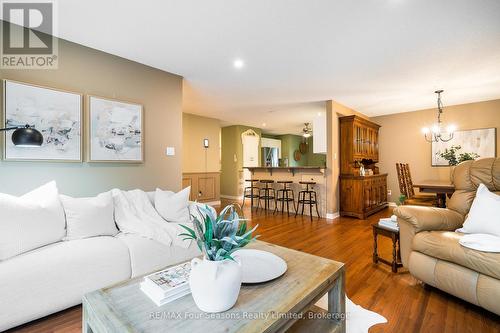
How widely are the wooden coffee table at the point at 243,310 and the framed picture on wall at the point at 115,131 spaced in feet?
7.14

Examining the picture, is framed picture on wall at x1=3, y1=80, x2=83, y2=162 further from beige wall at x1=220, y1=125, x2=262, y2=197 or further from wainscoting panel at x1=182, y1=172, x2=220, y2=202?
beige wall at x1=220, y1=125, x2=262, y2=197

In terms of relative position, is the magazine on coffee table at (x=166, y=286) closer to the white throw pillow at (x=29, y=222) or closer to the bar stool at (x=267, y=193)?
the white throw pillow at (x=29, y=222)

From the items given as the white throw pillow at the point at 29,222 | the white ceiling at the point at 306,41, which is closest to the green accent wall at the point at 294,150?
the white ceiling at the point at 306,41

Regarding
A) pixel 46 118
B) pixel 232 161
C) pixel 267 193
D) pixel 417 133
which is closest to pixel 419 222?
pixel 46 118

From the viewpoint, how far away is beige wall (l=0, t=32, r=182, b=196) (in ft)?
7.93

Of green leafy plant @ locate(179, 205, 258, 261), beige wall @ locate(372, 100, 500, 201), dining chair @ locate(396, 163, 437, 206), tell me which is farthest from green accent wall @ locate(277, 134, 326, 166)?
green leafy plant @ locate(179, 205, 258, 261)

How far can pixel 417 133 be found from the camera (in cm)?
595

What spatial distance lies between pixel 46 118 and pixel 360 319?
3.47m

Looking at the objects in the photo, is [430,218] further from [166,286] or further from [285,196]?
[285,196]

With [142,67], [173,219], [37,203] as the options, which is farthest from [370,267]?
[142,67]

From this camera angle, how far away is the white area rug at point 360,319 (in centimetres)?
160

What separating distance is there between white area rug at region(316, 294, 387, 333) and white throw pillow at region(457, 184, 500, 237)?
1.09m

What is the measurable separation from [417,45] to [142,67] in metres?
3.50

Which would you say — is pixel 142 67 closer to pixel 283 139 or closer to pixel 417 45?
pixel 417 45
